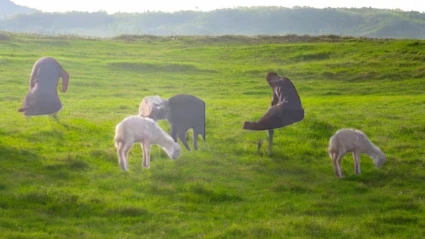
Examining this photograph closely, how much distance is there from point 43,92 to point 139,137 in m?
5.61

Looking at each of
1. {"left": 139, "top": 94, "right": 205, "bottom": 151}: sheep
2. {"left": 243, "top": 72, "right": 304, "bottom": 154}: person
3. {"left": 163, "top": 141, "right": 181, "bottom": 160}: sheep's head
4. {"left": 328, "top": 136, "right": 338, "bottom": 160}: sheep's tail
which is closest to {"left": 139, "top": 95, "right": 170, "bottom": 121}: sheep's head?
{"left": 139, "top": 94, "right": 205, "bottom": 151}: sheep

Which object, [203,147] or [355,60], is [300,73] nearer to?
[355,60]

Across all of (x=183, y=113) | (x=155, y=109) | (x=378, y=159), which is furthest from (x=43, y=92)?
(x=378, y=159)

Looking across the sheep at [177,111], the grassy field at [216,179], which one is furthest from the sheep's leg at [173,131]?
the grassy field at [216,179]

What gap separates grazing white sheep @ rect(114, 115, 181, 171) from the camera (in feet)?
55.2

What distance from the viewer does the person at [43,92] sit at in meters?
20.9

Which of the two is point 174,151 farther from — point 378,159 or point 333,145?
point 378,159

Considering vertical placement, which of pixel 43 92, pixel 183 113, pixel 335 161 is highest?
pixel 43 92

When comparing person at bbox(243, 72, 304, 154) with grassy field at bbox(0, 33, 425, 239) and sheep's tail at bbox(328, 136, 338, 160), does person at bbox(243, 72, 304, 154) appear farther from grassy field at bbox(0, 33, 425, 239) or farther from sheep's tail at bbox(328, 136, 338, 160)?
sheep's tail at bbox(328, 136, 338, 160)

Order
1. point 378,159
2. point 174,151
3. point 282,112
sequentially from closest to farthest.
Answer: point 174,151 → point 378,159 → point 282,112

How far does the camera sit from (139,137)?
1708 centimetres

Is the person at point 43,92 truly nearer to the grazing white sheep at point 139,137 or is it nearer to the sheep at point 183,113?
the sheep at point 183,113

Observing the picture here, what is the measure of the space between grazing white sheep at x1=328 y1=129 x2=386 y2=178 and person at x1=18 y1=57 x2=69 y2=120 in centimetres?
925

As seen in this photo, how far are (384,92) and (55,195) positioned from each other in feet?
105
